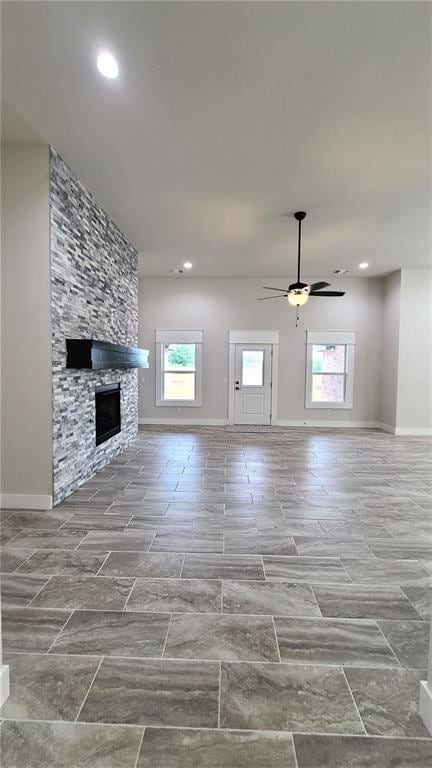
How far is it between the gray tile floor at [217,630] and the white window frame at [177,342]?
4454 mm

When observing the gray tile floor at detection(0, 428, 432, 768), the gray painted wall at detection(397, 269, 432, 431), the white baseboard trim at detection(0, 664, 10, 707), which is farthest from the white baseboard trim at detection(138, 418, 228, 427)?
the white baseboard trim at detection(0, 664, 10, 707)

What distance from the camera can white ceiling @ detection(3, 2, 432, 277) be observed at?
2.00 meters

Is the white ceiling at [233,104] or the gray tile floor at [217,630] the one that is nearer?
the gray tile floor at [217,630]

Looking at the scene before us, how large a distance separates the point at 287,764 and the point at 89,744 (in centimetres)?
73

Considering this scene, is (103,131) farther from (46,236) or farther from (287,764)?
(287,764)

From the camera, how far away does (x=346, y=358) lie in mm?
8008

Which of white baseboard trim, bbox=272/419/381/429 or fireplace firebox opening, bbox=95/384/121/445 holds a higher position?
fireplace firebox opening, bbox=95/384/121/445

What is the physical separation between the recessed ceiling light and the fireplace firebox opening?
10.0 feet

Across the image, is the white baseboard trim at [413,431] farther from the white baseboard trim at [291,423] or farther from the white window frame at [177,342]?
the white window frame at [177,342]

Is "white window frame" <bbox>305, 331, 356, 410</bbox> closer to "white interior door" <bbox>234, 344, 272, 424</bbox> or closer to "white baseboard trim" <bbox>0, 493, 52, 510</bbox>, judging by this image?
"white interior door" <bbox>234, 344, 272, 424</bbox>

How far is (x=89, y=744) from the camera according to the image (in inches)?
49.8

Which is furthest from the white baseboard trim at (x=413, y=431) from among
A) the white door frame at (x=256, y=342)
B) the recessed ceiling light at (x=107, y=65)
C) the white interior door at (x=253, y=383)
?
the recessed ceiling light at (x=107, y=65)

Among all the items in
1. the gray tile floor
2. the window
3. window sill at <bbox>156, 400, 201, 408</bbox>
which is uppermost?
the window

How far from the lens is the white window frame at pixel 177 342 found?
26.3 ft
